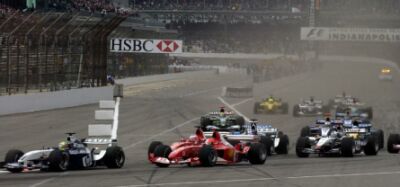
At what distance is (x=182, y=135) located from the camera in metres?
29.0

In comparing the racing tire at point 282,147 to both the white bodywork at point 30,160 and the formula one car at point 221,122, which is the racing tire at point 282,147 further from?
the white bodywork at point 30,160

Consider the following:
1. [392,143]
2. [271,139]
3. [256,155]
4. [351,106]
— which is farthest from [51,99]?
[256,155]

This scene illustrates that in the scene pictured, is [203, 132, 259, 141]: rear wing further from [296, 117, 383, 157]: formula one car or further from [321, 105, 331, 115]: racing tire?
[321, 105, 331, 115]: racing tire

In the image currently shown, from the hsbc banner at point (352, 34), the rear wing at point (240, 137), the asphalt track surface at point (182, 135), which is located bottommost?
the asphalt track surface at point (182, 135)

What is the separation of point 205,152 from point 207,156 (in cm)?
9

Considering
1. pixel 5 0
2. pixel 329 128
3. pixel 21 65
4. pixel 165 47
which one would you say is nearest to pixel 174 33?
pixel 165 47

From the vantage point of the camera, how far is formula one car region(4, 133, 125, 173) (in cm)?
1647

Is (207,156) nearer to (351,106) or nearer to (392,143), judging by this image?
(392,143)

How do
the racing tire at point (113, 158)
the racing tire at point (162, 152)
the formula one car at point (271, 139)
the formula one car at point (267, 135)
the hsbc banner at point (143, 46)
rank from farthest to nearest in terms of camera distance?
the hsbc banner at point (143, 46)
the formula one car at point (271, 139)
the formula one car at point (267, 135)
the racing tire at point (162, 152)
the racing tire at point (113, 158)

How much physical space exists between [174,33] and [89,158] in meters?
65.1

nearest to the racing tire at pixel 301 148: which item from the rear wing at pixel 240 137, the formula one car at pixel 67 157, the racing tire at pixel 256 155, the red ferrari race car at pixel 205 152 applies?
the rear wing at pixel 240 137

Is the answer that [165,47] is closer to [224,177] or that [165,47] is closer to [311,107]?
[311,107]

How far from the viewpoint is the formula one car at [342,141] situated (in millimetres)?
21538

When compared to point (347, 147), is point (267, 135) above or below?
above
